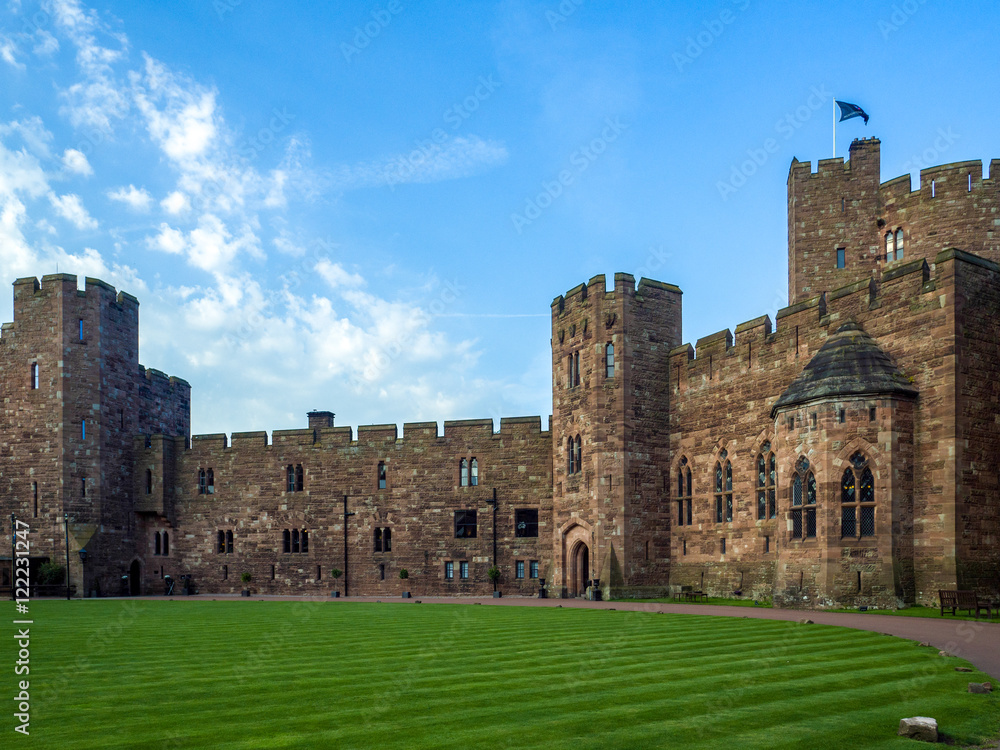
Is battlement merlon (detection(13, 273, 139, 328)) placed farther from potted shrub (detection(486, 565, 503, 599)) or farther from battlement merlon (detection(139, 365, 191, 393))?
potted shrub (detection(486, 565, 503, 599))

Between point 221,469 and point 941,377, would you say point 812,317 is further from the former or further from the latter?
point 221,469

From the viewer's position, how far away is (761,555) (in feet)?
106

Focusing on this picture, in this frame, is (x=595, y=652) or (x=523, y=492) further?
(x=523, y=492)

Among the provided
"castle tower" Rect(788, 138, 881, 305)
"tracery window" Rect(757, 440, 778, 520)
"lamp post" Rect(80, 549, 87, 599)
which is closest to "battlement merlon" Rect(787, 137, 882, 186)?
"castle tower" Rect(788, 138, 881, 305)

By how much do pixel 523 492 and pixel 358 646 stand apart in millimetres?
27135

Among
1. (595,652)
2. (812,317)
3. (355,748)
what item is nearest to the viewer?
(355,748)

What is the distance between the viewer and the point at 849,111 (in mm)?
38000

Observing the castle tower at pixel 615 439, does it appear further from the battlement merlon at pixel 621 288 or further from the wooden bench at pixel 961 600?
the wooden bench at pixel 961 600

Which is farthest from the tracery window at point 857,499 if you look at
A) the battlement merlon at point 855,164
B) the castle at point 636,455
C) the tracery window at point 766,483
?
the battlement merlon at point 855,164

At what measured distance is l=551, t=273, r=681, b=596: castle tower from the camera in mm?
36625

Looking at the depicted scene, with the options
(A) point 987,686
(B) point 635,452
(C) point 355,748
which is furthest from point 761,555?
(C) point 355,748

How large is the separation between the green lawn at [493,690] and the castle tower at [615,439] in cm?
1738

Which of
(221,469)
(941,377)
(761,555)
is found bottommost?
(761,555)

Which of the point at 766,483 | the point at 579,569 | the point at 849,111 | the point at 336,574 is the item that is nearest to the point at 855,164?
the point at 849,111
